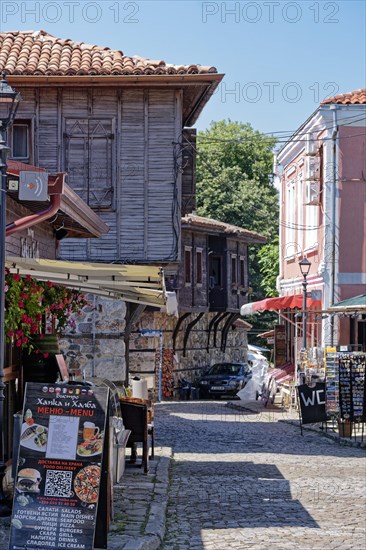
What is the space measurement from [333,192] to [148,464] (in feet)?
51.2

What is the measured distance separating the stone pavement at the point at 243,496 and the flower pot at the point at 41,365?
154cm

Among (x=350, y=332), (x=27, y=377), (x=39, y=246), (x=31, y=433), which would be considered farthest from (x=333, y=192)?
(x=31, y=433)

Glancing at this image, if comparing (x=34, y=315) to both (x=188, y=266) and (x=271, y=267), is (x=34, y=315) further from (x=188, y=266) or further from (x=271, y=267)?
(x=271, y=267)

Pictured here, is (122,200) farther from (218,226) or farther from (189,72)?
(218,226)

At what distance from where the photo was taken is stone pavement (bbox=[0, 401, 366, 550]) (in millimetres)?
10094

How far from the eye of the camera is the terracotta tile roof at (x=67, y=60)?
2230 cm

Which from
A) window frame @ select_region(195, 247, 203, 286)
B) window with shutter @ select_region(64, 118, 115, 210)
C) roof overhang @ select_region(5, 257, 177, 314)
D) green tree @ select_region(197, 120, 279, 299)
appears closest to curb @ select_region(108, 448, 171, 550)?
roof overhang @ select_region(5, 257, 177, 314)

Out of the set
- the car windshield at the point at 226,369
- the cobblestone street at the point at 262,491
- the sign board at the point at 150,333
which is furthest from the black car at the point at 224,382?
the cobblestone street at the point at 262,491

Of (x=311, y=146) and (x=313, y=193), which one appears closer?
(x=313, y=193)

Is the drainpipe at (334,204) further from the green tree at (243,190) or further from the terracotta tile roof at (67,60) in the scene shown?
the green tree at (243,190)

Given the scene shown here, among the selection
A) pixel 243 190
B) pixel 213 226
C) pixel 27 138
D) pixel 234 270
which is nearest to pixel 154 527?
pixel 27 138

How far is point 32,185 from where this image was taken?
1125 cm

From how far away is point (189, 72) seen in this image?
22.1 metres

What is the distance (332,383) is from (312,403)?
2.18 ft
